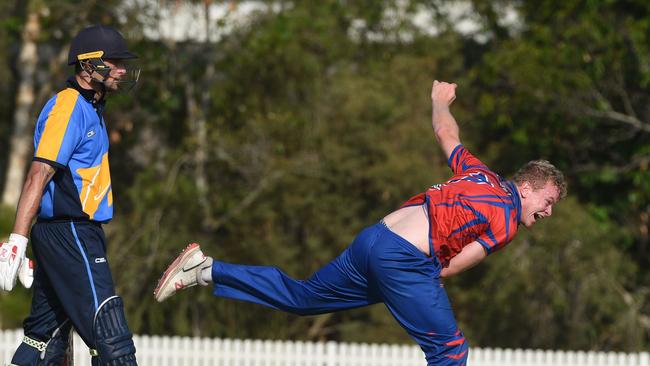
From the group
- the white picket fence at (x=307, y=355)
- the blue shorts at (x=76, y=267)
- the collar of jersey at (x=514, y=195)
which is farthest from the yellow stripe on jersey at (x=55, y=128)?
the white picket fence at (x=307, y=355)

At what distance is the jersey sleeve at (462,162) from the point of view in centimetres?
521

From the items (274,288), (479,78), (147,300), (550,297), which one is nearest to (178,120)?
(147,300)

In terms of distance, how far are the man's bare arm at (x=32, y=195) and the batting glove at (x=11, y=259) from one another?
4cm

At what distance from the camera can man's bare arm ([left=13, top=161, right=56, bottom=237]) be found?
453cm

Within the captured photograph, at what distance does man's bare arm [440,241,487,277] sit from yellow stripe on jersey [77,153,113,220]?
1.67 meters

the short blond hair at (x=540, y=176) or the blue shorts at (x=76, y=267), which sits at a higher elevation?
the short blond hair at (x=540, y=176)

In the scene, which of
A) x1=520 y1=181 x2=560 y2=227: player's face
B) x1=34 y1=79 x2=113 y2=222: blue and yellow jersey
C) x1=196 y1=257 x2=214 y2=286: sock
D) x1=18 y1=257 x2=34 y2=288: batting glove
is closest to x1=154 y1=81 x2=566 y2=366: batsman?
x1=520 y1=181 x2=560 y2=227: player's face

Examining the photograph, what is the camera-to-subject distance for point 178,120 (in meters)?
16.2

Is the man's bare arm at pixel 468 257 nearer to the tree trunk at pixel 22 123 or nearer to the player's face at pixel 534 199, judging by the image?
the player's face at pixel 534 199

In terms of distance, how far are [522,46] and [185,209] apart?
547cm

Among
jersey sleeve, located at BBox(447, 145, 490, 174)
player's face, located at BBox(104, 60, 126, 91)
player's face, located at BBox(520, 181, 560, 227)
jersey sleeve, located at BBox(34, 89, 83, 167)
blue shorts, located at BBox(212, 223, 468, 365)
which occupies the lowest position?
blue shorts, located at BBox(212, 223, 468, 365)

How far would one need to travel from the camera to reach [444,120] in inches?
219

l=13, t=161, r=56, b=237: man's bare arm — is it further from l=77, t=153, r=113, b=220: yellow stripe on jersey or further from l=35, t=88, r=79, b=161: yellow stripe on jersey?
l=77, t=153, r=113, b=220: yellow stripe on jersey

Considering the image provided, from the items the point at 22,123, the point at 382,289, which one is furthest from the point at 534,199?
the point at 22,123
